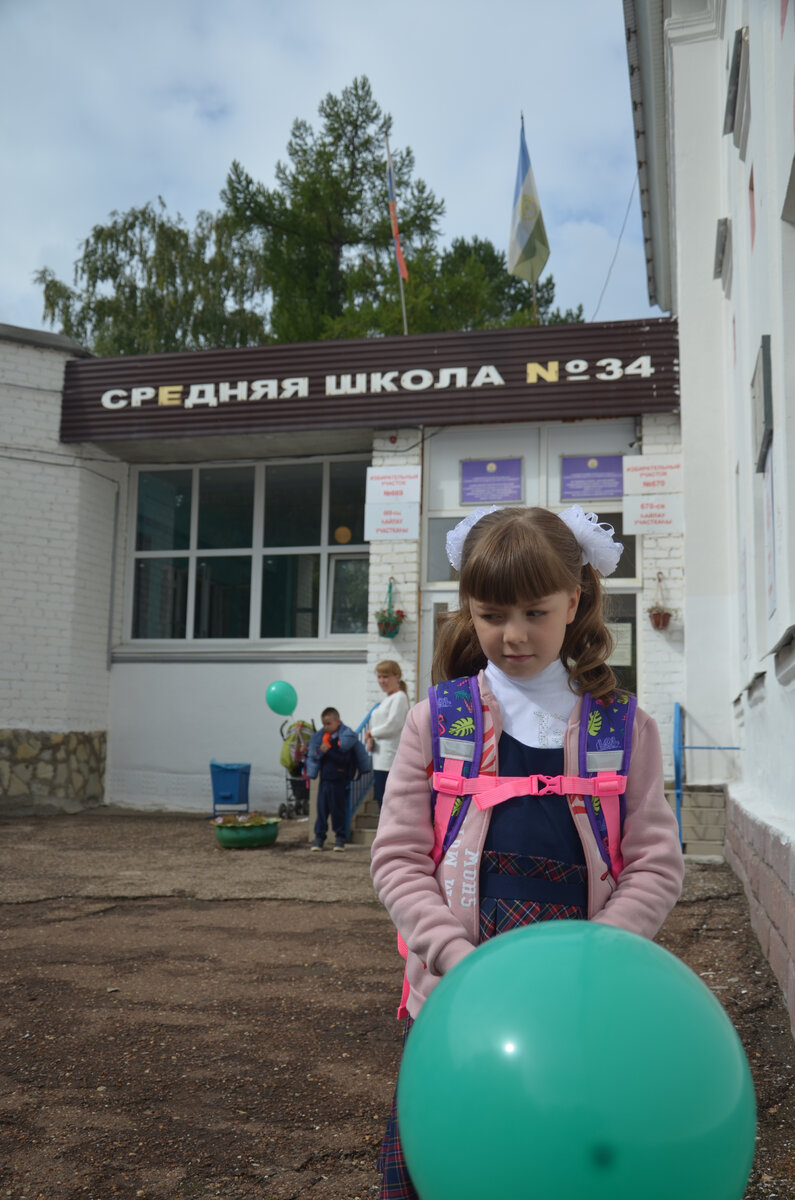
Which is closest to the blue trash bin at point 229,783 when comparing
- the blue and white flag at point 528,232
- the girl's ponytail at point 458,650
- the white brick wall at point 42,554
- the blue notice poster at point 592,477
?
the white brick wall at point 42,554

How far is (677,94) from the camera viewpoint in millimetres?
9594

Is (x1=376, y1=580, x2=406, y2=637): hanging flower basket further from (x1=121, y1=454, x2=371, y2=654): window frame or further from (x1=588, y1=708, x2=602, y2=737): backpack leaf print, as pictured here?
(x1=588, y1=708, x2=602, y2=737): backpack leaf print

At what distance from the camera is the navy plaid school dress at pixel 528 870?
1674mm

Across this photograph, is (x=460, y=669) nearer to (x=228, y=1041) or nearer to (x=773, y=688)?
(x=228, y=1041)

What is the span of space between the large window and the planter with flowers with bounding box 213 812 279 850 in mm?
3360

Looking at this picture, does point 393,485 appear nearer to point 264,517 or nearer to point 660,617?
point 264,517

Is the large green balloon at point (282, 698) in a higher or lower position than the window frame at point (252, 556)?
lower

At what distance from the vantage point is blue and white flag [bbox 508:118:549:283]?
41.4 feet

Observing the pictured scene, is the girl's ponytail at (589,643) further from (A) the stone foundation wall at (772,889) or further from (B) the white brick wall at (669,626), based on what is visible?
(B) the white brick wall at (669,626)

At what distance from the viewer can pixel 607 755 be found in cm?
172

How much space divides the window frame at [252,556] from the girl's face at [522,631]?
996 cm

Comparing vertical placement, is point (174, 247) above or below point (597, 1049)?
above

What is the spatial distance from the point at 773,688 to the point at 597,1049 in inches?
159

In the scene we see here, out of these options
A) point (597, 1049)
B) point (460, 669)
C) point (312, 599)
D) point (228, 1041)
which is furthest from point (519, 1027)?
point (312, 599)
